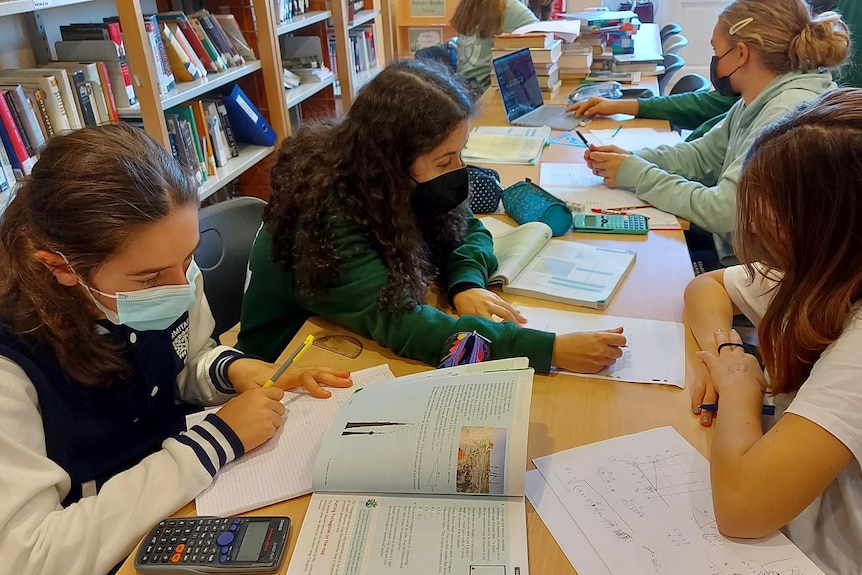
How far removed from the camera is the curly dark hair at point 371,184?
1.18 metres

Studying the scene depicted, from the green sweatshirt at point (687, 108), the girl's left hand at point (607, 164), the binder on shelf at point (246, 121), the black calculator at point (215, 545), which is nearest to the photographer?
the black calculator at point (215, 545)

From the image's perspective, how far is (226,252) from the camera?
1.47m

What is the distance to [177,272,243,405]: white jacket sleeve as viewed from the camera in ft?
3.89

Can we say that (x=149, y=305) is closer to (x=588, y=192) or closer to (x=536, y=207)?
(x=536, y=207)

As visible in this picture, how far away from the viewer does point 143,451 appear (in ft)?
3.62

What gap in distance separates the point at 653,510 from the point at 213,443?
58 centimetres

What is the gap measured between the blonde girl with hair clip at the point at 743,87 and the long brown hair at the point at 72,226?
1253 mm

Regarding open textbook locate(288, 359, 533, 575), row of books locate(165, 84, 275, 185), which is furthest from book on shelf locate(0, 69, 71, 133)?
open textbook locate(288, 359, 533, 575)

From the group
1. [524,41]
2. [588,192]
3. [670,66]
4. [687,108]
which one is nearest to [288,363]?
[588,192]

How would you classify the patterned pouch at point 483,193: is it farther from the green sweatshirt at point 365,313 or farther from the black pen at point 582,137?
the black pen at point 582,137

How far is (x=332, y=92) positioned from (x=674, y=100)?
74.0 inches

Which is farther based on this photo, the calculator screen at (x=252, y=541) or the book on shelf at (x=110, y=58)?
the book on shelf at (x=110, y=58)

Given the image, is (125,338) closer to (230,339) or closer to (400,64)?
(400,64)

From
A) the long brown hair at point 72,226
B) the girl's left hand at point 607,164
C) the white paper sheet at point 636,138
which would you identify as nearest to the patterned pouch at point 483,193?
the girl's left hand at point 607,164
